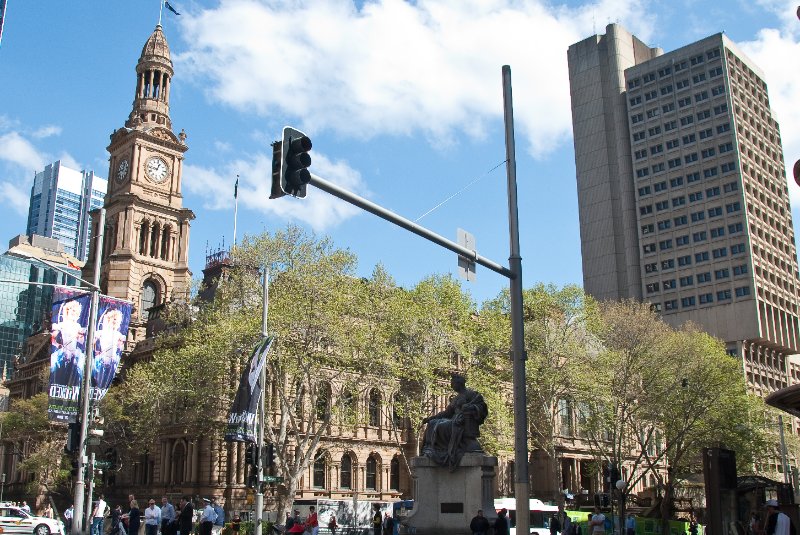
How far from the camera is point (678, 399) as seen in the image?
1986 inches

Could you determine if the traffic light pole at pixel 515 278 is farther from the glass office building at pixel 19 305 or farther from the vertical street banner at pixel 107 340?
the glass office building at pixel 19 305

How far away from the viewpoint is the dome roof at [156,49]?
8594 cm

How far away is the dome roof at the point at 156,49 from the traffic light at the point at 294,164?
79666 mm

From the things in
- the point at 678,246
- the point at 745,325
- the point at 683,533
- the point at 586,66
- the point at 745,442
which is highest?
the point at 586,66

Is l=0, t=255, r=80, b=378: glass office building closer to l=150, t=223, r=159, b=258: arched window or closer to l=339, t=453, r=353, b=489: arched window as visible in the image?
l=150, t=223, r=159, b=258: arched window

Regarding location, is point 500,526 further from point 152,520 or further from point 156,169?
point 156,169

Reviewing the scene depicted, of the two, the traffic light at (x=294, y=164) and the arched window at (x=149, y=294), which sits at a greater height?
the arched window at (x=149, y=294)

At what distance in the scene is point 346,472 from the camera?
5897 cm

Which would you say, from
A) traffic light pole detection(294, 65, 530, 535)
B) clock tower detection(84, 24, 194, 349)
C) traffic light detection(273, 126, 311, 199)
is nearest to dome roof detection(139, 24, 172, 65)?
clock tower detection(84, 24, 194, 349)

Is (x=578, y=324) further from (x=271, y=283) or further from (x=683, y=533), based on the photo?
(x=271, y=283)

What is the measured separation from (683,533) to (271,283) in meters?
24.3

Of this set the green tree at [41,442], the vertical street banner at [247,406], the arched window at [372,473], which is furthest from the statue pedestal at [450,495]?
the green tree at [41,442]

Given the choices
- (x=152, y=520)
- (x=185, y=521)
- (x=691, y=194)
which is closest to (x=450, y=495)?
(x=185, y=521)

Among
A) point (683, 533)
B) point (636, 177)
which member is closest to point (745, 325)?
point (636, 177)
